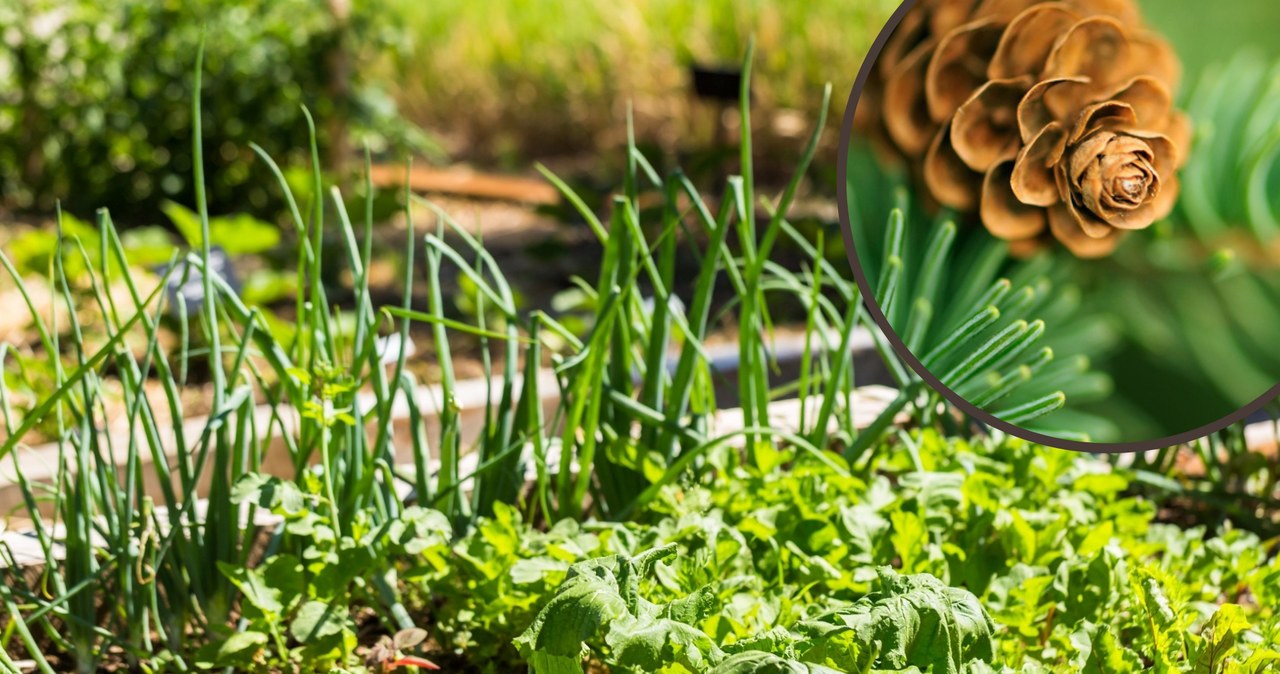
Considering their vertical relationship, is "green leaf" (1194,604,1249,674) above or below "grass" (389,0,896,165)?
below

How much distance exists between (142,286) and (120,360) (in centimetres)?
205

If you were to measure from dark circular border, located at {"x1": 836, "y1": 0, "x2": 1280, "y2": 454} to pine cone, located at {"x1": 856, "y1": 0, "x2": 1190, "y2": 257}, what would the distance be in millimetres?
16

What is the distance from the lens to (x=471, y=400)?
2.82 meters

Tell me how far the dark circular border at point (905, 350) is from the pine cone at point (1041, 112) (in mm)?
16

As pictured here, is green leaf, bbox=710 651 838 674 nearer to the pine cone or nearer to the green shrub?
the pine cone

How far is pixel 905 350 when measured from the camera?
4.14 feet

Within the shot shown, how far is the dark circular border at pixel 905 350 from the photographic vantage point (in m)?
1.20

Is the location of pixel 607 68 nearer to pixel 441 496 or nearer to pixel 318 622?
pixel 441 496

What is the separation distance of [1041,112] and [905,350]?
26 centimetres

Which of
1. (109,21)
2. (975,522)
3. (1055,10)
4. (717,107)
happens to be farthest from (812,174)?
(1055,10)

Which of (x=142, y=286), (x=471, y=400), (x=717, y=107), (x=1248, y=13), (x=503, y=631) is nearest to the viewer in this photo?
(x=1248, y=13)

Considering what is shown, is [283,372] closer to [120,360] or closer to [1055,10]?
[120,360]

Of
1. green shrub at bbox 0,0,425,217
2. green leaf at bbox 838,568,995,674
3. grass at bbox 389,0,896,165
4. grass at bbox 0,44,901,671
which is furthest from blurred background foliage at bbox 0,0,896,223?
green leaf at bbox 838,568,995,674

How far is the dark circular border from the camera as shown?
1195 millimetres
